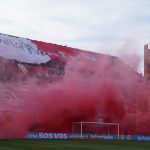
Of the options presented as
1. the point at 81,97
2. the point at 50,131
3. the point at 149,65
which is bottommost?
the point at 50,131

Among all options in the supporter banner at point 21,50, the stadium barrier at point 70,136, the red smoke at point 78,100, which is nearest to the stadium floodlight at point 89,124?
the stadium barrier at point 70,136

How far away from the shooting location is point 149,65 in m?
42.9

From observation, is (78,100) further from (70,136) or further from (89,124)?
(70,136)

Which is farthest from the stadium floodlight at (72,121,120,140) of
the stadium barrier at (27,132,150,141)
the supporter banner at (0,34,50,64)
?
the supporter banner at (0,34,50,64)

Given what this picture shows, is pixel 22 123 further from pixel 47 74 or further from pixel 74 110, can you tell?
pixel 47 74

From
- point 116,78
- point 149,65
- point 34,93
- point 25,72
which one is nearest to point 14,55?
point 25,72

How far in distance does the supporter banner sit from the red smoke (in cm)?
296

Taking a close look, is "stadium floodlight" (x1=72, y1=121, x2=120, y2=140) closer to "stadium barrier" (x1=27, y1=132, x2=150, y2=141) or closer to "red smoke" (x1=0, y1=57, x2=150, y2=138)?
"stadium barrier" (x1=27, y1=132, x2=150, y2=141)

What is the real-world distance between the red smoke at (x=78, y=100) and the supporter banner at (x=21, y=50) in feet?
9.70

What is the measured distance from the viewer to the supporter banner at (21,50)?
38.3 metres

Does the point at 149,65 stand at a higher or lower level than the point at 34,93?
higher

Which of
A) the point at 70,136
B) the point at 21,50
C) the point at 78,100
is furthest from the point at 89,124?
the point at 21,50

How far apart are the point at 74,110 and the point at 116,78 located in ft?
15.0

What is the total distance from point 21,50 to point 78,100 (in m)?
7.30
